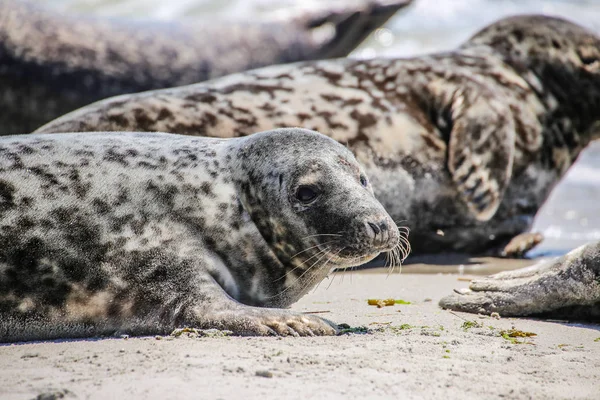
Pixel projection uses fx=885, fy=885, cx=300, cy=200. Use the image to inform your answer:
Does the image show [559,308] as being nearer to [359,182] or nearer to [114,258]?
[359,182]

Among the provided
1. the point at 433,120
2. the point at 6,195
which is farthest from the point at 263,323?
the point at 433,120

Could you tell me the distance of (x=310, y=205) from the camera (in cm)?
345

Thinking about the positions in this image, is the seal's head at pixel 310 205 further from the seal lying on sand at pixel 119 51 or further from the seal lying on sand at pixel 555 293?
the seal lying on sand at pixel 119 51

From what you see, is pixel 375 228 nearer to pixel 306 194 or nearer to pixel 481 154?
pixel 306 194

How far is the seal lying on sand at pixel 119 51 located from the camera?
8.38 metres

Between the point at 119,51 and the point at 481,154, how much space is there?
4608mm

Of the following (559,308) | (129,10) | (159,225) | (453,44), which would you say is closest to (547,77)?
(559,308)

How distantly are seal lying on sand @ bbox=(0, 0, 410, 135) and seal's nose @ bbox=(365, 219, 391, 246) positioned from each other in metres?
5.67

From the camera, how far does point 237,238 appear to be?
136 inches

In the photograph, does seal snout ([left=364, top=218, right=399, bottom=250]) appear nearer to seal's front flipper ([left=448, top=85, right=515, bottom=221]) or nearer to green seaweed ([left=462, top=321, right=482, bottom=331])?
green seaweed ([left=462, top=321, right=482, bottom=331])

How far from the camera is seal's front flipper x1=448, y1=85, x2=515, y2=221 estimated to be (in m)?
5.73

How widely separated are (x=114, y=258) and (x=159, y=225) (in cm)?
22

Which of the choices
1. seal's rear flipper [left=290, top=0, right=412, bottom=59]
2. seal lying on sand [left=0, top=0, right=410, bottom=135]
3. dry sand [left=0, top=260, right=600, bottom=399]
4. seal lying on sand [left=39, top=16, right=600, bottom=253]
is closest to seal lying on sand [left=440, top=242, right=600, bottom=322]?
dry sand [left=0, top=260, right=600, bottom=399]

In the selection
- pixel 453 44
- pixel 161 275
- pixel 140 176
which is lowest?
pixel 453 44
